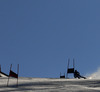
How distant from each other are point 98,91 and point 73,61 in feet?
49.1

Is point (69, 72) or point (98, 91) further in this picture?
point (69, 72)

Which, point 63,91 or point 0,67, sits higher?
point 0,67

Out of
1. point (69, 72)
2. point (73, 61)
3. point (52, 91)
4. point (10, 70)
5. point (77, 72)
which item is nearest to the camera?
point (52, 91)

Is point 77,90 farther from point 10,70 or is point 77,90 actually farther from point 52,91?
point 10,70

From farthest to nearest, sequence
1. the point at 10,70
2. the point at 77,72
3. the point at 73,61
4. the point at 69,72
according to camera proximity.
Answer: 1. the point at 73,61
2. the point at 77,72
3. the point at 69,72
4. the point at 10,70

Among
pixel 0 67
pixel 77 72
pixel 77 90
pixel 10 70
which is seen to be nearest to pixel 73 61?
pixel 77 72

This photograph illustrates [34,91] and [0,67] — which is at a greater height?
[0,67]

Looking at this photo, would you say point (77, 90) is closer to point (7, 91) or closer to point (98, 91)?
point (98, 91)

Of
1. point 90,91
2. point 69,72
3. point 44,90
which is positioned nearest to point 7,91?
point 44,90

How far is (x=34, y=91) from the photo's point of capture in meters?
7.67

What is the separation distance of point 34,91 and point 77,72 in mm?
13296

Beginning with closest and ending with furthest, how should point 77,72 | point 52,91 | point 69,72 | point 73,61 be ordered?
1. point 52,91
2. point 69,72
3. point 77,72
4. point 73,61

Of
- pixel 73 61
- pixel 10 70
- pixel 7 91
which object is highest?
pixel 73 61

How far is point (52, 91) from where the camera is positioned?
7609 millimetres
